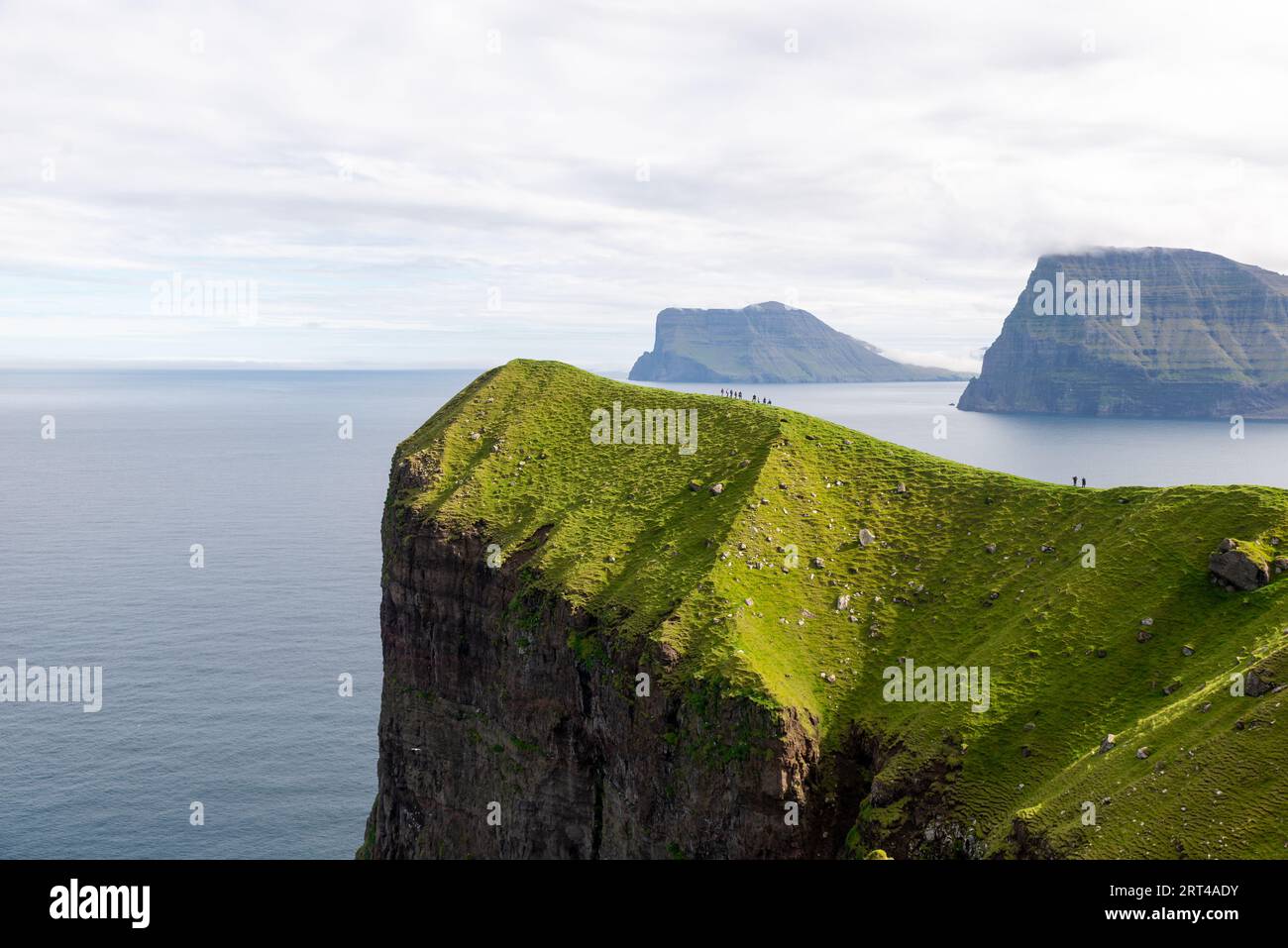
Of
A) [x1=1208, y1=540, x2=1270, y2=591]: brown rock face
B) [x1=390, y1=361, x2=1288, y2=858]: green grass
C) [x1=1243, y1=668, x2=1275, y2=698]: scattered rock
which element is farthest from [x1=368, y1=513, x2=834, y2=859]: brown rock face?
[x1=1208, y1=540, x2=1270, y2=591]: brown rock face

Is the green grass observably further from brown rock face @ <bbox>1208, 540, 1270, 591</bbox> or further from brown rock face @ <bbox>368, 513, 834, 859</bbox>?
brown rock face @ <bbox>368, 513, 834, 859</bbox>

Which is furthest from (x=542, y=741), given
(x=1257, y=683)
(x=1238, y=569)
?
(x=1238, y=569)

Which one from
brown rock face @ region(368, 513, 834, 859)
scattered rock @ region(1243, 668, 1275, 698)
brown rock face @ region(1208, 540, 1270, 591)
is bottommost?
brown rock face @ region(368, 513, 834, 859)

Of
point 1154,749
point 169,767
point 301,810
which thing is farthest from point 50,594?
point 1154,749

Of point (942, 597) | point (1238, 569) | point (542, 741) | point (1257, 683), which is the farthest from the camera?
point (542, 741)

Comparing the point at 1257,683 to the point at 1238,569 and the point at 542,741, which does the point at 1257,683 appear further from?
the point at 542,741
